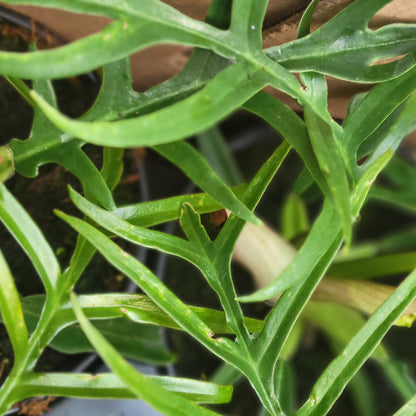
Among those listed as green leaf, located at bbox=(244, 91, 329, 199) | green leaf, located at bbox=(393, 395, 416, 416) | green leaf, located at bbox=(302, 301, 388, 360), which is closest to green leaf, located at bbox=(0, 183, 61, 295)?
green leaf, located at bbox=(244, 91, 329, 199)

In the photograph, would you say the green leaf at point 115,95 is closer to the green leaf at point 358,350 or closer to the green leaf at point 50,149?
the green leaf at point 50,149

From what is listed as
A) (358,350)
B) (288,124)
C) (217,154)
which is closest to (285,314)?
(358,350)

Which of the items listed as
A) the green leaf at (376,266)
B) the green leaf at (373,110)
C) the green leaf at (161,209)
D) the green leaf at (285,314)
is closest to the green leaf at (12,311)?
the green leaf at (161,209)

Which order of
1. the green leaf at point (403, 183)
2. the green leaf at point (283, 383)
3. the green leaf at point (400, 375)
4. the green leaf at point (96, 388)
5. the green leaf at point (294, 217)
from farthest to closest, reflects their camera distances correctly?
1. the green leaf at point (294, 217)
2. the green leaf at point (403, 183)
3. the green leaf at point (400, 375)
4. the green leaf at point (283, 383)
5. the green leaf at point (96, 388)

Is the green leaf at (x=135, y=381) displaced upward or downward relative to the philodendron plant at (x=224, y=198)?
downward

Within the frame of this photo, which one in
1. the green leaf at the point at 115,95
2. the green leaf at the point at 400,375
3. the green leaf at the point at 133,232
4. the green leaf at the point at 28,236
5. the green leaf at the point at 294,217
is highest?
the green leaf at the point at 294,217

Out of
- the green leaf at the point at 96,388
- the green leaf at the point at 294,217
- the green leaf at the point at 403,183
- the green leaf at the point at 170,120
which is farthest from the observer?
the green leaf at the point at 294,217

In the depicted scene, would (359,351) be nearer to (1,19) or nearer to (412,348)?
(1,19)

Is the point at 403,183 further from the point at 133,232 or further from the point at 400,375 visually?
the point at 133,232
